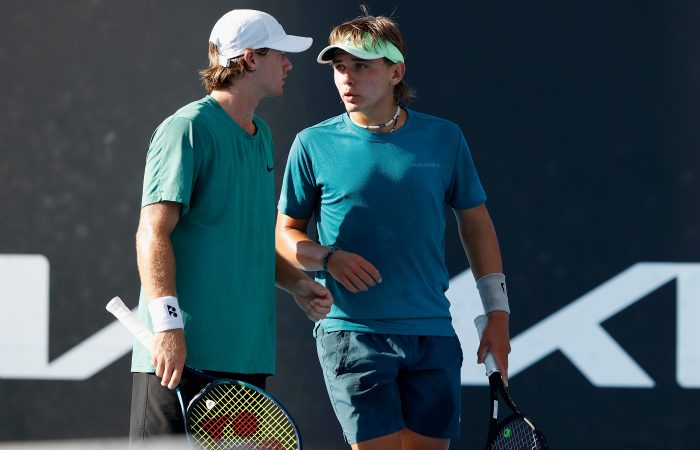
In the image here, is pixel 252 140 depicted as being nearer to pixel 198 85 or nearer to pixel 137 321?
pixel 137 321

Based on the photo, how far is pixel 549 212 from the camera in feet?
13.5

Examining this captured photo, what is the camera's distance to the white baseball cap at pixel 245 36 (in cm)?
274

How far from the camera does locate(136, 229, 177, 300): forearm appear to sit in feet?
8.12

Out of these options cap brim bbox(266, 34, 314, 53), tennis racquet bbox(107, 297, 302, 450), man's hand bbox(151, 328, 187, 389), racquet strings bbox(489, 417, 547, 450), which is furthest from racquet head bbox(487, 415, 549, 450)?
cap brim bbox(266, 34, 314, 53)

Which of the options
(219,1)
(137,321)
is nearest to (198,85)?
(219,1)

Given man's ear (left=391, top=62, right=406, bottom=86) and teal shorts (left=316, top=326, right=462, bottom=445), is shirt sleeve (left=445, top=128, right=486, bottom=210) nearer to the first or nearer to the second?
man's ear (left=391, top=62, right=406, bottom=86)

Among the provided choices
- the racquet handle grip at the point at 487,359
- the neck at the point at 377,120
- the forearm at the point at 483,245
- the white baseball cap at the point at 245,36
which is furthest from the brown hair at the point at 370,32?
the racquet handle grip at the point at 487,359

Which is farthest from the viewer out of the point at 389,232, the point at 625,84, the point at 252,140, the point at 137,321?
the point at 625,84

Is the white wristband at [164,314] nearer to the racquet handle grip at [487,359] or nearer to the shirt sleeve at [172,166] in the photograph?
the shirt sleeve at [172,166]

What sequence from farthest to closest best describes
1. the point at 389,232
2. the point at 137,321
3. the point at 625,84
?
the point at 625,84
the point at 389,232
the point at 137,321

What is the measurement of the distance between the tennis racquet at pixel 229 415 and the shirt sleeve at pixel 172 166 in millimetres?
248

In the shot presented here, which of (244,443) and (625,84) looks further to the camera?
(625,84)

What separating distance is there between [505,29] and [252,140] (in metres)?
1.66

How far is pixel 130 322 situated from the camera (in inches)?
96.6
